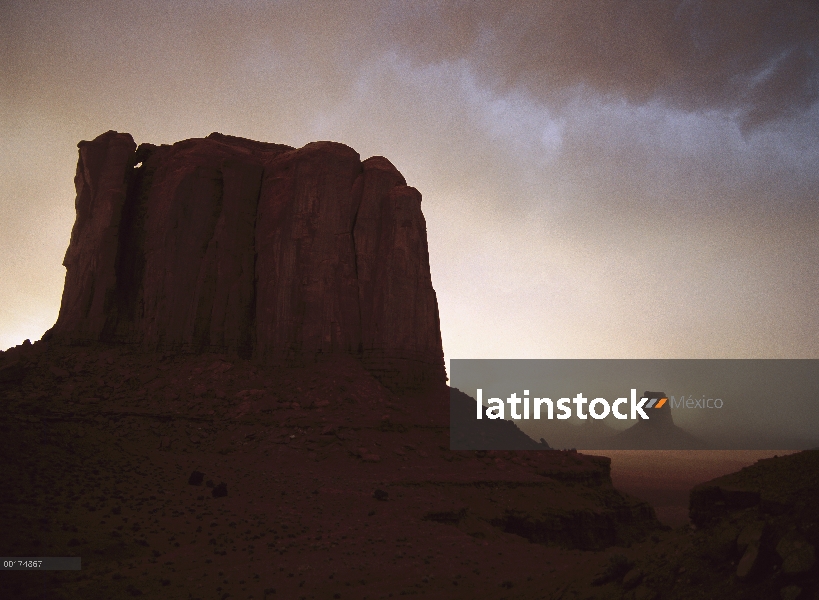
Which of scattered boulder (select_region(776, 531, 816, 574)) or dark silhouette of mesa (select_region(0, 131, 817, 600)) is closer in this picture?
scattered boulder (select_region(776, 531, 816, 574))

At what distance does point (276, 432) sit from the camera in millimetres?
30000

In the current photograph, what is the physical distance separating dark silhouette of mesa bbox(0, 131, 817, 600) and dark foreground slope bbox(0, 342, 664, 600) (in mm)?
117

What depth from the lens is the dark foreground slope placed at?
15.6m

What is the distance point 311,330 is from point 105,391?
12197mm

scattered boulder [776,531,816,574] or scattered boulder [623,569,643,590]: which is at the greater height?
scattered boulder [776,531,816,574]

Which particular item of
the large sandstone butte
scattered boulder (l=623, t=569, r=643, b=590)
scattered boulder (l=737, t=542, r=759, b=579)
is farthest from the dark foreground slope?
scattered boulder (l=737, t=542, r=759, b=579)

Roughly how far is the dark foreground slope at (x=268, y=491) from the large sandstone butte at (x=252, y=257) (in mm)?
2313

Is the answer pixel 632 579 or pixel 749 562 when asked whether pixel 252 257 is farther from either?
pixel 749 562

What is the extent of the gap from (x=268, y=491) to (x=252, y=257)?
20.5 metres

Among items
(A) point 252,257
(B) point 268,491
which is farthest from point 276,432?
(A) point 252,257

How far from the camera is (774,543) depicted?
7.50 metres

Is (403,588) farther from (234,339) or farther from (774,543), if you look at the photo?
(234,339)

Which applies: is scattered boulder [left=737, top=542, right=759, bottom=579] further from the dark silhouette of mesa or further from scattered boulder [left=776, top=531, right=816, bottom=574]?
scattered boulder [left=776, top=531, right=816, bottom=574]

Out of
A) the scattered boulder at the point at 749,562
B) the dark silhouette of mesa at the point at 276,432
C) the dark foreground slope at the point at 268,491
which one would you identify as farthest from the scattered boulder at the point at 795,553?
the dark foreground slope at the point at 268,491
